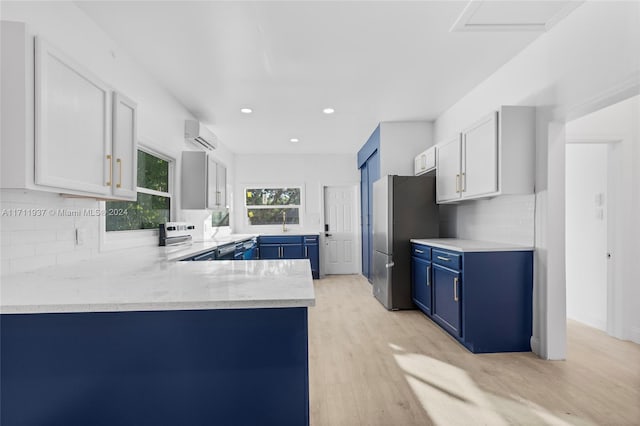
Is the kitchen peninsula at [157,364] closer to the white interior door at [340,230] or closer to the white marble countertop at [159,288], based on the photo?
the white marble countertop at [159,288]

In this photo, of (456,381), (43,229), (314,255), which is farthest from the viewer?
(314,255)

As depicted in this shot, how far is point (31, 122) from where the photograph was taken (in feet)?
5.11

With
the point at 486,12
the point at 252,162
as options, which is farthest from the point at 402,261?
the point at 252,162

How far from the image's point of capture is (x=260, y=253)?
6562mm

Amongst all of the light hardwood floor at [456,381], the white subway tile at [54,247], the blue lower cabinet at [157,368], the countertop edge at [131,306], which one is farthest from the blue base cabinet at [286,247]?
the countertop edge at [131,306]

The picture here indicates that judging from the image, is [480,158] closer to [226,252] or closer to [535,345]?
[535,345]

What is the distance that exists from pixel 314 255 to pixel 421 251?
10.1ft

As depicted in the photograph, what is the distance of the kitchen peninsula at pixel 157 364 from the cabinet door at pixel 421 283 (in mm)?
2772

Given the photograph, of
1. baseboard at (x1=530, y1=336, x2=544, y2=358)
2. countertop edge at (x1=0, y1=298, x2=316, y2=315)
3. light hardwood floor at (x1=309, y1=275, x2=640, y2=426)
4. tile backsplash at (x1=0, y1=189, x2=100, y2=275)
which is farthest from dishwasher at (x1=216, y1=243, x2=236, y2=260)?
baseboard at (x1=530, y1=336, x2=544, y2=358)

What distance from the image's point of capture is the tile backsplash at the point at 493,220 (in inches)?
118

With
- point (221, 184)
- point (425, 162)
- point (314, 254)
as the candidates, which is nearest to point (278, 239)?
point (314, 254)

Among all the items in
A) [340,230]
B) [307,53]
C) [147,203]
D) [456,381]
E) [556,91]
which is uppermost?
[307,53]

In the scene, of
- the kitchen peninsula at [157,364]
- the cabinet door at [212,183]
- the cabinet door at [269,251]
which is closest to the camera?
the kitchen peninsula at [157,364]

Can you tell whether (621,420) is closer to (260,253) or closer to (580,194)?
(580,194)
